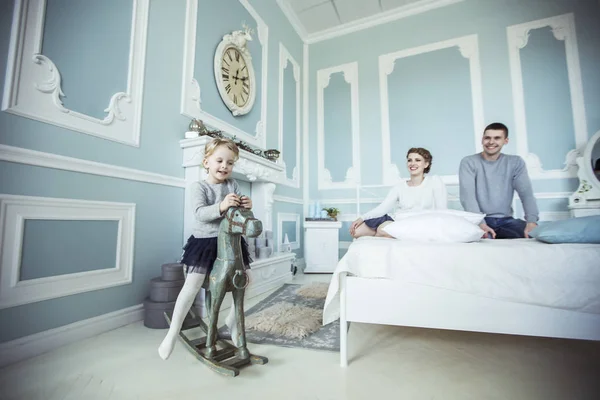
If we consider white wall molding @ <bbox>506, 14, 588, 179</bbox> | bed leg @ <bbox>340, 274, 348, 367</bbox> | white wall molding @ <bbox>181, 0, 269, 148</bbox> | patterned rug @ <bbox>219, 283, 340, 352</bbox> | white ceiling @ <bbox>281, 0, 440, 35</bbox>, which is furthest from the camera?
white ceiling @ <bbox>281, 0, 440, 35</bbox>

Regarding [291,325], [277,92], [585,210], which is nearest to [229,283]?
[291,325]

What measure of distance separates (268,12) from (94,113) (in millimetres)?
2930

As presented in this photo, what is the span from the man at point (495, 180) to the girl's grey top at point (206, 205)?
2072 millimetres

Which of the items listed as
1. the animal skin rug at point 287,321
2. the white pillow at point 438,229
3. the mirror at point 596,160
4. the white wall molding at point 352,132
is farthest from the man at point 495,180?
the white wall molding at point 352,132

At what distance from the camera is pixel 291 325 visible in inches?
62.1

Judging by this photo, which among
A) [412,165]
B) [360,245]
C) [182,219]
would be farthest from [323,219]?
[360,245]

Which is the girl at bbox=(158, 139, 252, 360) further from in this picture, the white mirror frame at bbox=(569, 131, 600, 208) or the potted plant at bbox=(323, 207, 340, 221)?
the white mirror frame at bbox=(569, 131, 600, 208)

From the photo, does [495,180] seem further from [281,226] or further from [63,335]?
[63,335]

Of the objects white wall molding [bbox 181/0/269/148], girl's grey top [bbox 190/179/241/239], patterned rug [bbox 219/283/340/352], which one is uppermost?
white wall molding [bbox 181/0/269/148]

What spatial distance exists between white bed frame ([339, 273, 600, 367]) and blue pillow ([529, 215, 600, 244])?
274 millimetres

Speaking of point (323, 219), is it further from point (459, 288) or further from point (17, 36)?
point (17, 36)

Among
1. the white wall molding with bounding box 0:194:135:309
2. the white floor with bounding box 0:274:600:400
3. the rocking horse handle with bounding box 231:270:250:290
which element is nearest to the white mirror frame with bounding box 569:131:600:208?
the white floor with bounding box 0:274:600:400

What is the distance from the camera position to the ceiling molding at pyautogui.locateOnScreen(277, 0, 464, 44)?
3.92 metres

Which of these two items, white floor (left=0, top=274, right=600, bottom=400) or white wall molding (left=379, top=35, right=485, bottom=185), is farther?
white wall molding (left=379, top=35, right=485, bottom=185)
